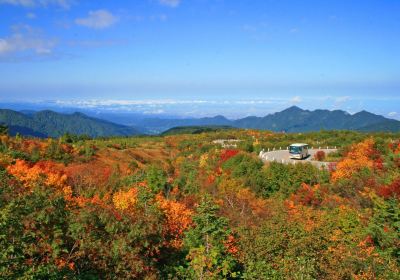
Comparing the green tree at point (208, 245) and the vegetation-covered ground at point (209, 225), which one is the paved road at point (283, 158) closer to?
the vegetation-covered ground at point (209, 225)

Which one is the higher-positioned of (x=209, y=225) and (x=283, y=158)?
(x=209, y=225)

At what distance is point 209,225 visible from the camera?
16469mm

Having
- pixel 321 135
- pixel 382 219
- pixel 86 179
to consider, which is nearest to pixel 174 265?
pixel 382 219

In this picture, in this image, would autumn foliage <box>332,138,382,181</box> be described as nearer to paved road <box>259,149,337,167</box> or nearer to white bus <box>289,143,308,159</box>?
paved road <box>259,149,337,167</box>

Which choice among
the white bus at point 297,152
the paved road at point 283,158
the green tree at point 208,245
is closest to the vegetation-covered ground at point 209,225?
the green tree at point 208,245

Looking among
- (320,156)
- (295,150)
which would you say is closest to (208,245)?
Answer: (295,150)

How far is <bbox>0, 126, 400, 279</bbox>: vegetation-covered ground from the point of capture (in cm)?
1280

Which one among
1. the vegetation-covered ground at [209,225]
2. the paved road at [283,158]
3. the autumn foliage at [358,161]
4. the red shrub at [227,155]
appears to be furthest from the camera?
the red shrub at [227,155]

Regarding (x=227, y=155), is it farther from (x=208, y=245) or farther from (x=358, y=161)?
(x=208, y=245)

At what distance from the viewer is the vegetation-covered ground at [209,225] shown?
42.0 ft

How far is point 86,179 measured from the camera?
40.5 metres

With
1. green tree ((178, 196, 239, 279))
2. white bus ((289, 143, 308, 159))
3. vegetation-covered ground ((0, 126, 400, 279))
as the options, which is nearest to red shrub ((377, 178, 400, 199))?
vegetation-covered ground ((0, 126, 400, 279))

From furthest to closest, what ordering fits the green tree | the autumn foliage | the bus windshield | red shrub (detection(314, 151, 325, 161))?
the bus windshield → red shrub (detection(314, 151, 325, 161)) → the autumn foliage → the green tree

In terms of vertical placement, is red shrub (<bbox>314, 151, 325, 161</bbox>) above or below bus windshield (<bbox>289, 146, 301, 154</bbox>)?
below
